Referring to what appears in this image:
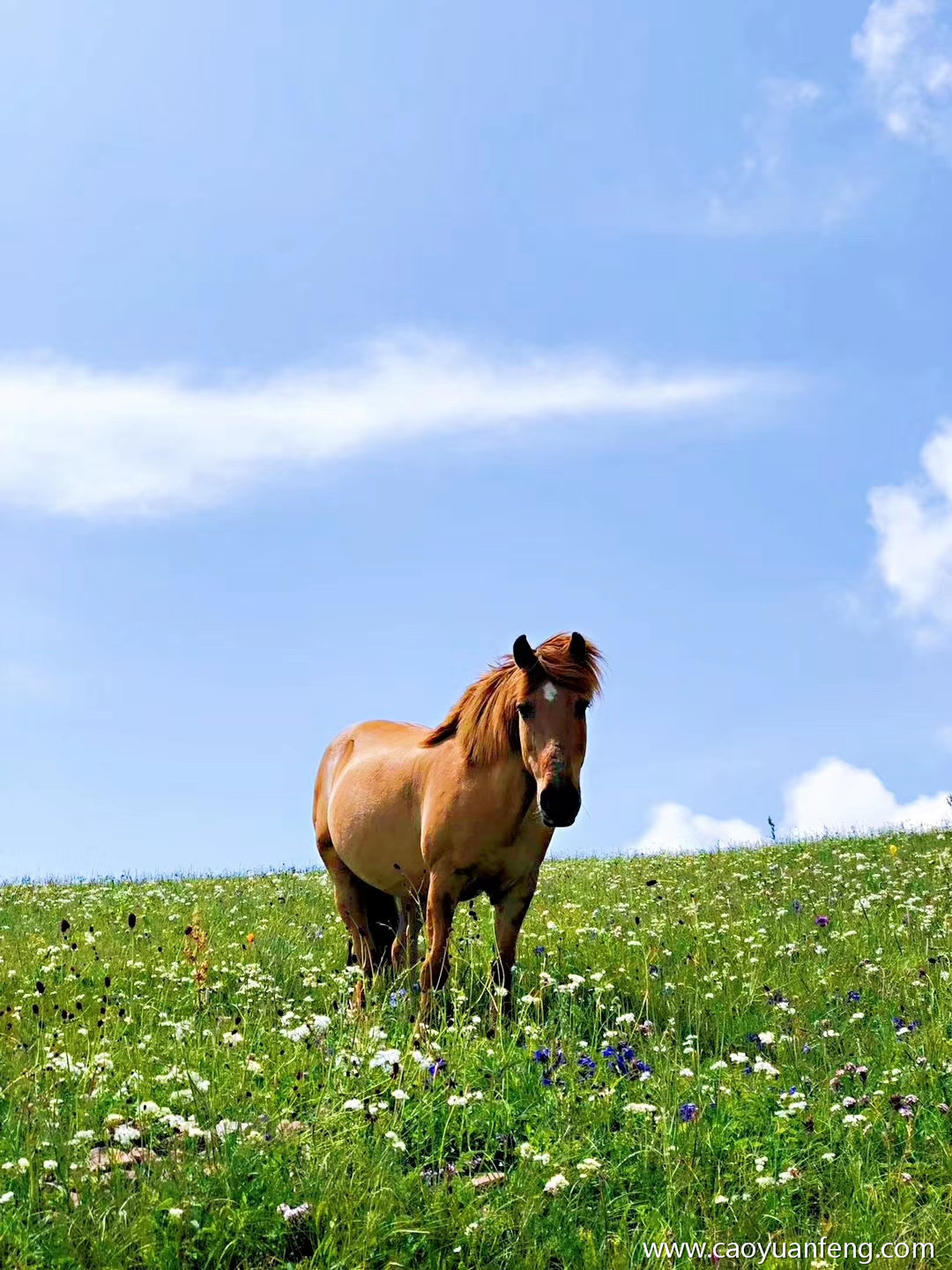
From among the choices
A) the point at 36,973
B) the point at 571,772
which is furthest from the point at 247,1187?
the point at 36,973

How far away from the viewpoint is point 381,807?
10.2 metres

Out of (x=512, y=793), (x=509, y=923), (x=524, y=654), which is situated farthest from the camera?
(x=509, y=923)

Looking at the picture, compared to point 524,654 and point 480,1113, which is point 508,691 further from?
point 480,1113

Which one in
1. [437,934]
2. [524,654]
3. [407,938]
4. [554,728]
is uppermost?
[524,654]

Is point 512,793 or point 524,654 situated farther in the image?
point 512,793

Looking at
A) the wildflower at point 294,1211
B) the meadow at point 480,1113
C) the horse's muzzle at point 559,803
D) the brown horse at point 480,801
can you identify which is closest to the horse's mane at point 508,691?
the brown horse at point 480,801

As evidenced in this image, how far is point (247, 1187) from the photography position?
5180mm

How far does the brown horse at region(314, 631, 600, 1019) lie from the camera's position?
8.19m

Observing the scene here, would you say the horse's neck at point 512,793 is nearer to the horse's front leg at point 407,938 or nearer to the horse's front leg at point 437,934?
the horse's front leg at point 437,934

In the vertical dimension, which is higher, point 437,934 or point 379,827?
point 379,827

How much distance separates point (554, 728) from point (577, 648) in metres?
0.67

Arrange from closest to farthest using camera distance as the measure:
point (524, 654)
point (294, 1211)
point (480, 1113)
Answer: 1. point (294, 1211)
2. point (480, 1113)
3. point (524, 654)

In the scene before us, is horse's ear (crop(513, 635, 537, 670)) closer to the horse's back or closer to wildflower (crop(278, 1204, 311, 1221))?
the horse's back

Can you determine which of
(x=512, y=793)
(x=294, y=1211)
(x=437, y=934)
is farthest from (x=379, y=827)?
(x=294, y=1211)
